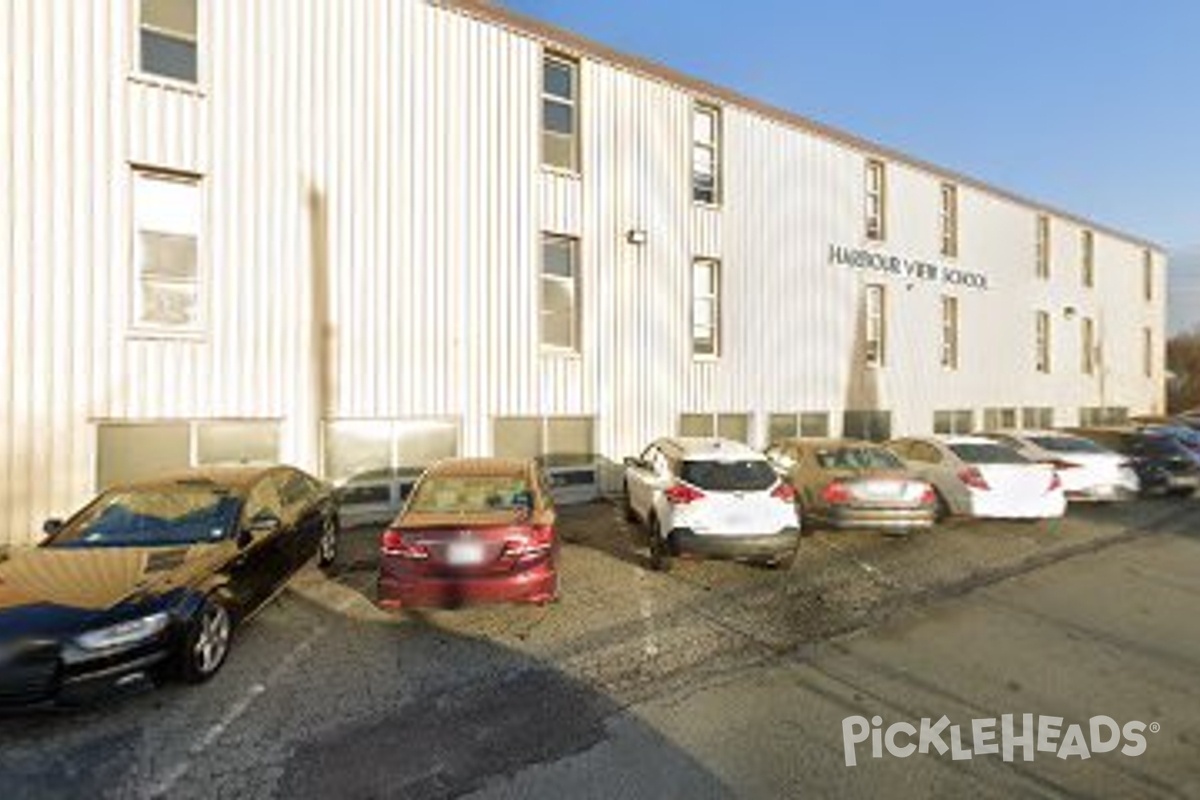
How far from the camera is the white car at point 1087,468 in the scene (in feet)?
46.2

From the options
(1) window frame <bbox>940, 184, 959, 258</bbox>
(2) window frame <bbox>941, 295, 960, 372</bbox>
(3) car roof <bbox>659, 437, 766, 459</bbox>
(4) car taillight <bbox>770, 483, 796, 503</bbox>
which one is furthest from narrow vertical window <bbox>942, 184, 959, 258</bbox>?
(4) car taillight <bbox>770, 483, 796, 503</bbox>

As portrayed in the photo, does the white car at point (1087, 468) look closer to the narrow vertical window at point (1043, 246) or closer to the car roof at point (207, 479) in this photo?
the car roof at point (207, 479)

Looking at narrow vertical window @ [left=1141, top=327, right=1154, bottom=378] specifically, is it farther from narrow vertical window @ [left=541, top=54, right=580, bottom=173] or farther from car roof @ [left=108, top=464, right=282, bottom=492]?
car roof @ [left=108, top=464, right=282, bottom=492]

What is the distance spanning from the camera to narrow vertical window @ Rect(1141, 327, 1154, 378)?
33375 millimetres

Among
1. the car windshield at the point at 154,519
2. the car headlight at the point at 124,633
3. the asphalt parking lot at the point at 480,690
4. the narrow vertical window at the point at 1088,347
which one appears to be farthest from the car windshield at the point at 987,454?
the narrow vertical window at the point at 1088,347

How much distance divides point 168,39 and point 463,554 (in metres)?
9.00

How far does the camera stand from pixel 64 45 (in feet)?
33.3

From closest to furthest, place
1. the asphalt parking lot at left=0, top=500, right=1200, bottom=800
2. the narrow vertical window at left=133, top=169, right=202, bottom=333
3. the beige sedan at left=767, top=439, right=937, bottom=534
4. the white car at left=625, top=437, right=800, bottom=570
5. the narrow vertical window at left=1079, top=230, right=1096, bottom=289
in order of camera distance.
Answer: the asphalt parking lot at left=0, top=500, right=1200, bottom=800 → the white car at left=625, top=437, right=800, bottom=570 → the beige sedan at left=767, top=439, right=937, bottom=534 → the narrow vertical window at left=133, top=169, right=202, bottom=333 → the narrow vertical window at left=1079, top=230, right=1096, bottom=289

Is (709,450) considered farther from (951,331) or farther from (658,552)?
(951,331)

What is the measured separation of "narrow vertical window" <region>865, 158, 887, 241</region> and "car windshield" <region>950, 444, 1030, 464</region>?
9625 millimetres

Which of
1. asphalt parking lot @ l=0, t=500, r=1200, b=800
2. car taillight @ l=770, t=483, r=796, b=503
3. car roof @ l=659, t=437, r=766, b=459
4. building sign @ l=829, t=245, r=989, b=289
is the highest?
building sign @ l=829, t=245, r=989, b=289

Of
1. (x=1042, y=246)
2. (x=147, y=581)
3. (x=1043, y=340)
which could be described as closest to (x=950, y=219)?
(x=1042, y=246)

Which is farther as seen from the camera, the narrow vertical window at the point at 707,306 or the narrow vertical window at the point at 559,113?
the narrow vertical window at the point at 707,306

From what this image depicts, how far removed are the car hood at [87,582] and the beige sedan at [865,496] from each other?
A: 7.47 meters
